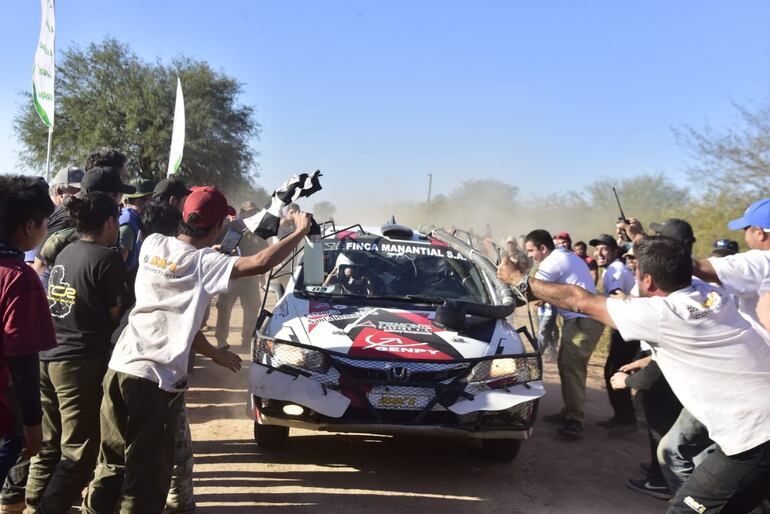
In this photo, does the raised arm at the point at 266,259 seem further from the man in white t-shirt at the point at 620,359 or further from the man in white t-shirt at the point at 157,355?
the man in white t-shirt at the point at 620,359

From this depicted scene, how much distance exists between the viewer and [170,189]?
5.10 meters

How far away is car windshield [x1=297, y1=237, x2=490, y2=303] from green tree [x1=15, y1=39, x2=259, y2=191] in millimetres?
23328

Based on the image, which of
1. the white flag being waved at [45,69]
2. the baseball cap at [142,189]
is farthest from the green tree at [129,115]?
the baseball cap at [142,189]

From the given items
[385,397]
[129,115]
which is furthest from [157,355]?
[129,115]

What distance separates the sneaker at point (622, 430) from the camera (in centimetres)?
639

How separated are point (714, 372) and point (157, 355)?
8.35ft

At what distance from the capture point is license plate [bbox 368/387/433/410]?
4352 mm

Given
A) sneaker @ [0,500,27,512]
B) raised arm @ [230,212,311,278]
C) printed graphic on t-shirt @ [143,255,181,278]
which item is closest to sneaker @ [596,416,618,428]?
raised arm @ [230,212,311,278]

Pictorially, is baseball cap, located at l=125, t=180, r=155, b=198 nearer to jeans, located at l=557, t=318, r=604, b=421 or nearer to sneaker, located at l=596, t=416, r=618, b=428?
jeans, located at l=557, t=318, r=604, b=421

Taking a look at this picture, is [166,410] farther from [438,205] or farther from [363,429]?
[438,205]

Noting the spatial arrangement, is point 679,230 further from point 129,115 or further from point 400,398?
point 129,115

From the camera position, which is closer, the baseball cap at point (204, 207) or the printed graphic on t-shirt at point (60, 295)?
the baseball cap at point (204, 207)

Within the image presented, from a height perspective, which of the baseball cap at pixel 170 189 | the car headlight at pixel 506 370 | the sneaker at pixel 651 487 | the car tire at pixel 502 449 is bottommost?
the sneaker at pixel 651 487

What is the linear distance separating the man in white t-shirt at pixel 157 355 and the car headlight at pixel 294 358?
4.24 ft
